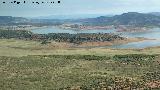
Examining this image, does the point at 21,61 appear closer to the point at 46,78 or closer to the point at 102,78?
the point at 46,78

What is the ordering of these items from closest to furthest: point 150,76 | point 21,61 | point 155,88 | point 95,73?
point 155,88
point 150,76
point 95,73
point 21,61

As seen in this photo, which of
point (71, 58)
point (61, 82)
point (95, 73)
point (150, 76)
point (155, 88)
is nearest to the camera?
point (155, 88)

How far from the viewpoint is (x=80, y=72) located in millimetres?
53938

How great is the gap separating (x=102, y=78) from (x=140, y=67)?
10945 mm

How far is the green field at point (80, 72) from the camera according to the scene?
44.6 meters

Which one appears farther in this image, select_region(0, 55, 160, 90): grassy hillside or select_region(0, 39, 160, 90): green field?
select_region(0, 55, 160, 90): grassy hillside

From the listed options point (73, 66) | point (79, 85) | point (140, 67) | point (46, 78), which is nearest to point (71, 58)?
point (73, 66)

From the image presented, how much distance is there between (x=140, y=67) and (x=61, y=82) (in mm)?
16066

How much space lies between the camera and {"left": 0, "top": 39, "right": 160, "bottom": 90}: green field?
44594 mm

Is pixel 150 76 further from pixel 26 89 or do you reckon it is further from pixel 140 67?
pixel 26 89

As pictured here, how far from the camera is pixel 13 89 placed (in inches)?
1693

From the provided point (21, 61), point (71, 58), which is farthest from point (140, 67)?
point (21, 61)

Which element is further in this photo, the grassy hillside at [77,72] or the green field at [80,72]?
the grassy hillside at [77,72]

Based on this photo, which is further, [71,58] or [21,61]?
[71,58]
